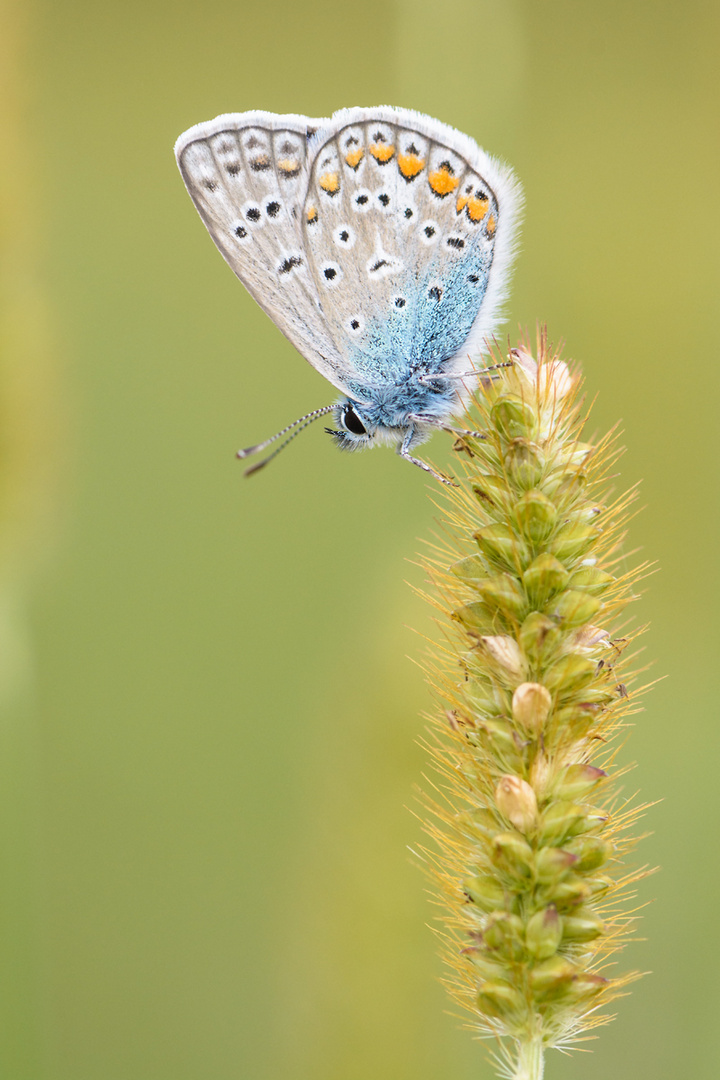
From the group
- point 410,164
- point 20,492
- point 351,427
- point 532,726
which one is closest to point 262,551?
point 20,492

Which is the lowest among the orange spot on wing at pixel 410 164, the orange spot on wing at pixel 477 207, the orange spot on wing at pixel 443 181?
the orange spot on wing at pixel 477 207

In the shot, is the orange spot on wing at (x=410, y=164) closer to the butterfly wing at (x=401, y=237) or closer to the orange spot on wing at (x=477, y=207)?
the butterfly wing at (x=401, y=237)

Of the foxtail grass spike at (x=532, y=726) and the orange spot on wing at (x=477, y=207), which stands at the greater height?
Result: the orange spot on wing at (x=477, y=207)

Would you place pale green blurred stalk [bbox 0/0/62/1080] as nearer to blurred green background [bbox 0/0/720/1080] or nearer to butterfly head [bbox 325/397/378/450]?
blurred green background [bbox 0/0/720/1080]

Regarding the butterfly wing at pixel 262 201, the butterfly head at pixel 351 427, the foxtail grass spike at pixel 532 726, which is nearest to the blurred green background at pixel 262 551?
the butterfly head at pixel 351 427

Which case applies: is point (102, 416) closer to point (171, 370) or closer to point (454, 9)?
point (171, 370)

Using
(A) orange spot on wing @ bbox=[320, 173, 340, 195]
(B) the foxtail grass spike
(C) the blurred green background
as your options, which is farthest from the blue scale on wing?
(B) the foxtail grass spike

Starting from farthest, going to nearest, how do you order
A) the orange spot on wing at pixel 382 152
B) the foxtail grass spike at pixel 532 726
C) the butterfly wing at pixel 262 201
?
the orange spot on wing at pixel 382 152
the butterfly wing at pixel 262 201
the foxtail grass spike at pixel 532 726
